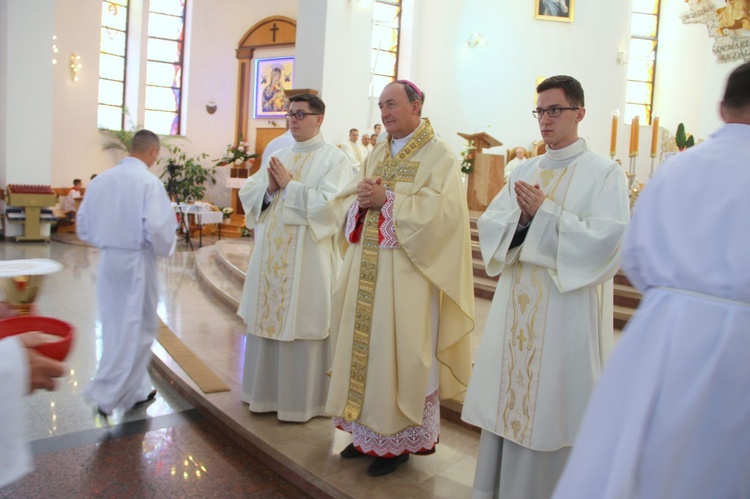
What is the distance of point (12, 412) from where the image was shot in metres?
1.21

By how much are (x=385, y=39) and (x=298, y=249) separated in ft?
45.5

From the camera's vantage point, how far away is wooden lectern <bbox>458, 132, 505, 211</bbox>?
36.9 feet

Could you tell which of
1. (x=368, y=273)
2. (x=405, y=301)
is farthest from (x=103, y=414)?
(x=405, y=301)

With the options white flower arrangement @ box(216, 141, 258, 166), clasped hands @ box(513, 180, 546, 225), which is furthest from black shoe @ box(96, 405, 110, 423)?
white flower arrangement @ box(216, 141, 258, 166)

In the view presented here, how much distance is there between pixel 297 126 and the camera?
4141 mm

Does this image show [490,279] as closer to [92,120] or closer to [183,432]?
[183,432]

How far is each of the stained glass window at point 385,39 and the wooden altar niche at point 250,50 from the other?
2.17 meters

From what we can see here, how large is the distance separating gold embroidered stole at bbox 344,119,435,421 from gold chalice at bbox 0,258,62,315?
72.7 inches

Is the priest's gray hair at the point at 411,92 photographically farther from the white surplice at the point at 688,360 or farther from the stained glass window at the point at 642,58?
the stained glass window at the point at 642,58

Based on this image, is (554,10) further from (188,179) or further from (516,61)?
(188,179)

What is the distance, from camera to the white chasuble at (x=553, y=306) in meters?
2.65

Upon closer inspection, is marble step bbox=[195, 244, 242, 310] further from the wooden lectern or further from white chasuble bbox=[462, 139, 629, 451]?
white chasuble bbox=[462, 139, 629, 451]

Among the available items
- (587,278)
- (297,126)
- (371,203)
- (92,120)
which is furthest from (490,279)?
(92,120)

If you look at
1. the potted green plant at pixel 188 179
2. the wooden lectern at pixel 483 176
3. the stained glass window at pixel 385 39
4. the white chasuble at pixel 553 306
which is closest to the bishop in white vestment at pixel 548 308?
the white chasuble at pixel 553 306
